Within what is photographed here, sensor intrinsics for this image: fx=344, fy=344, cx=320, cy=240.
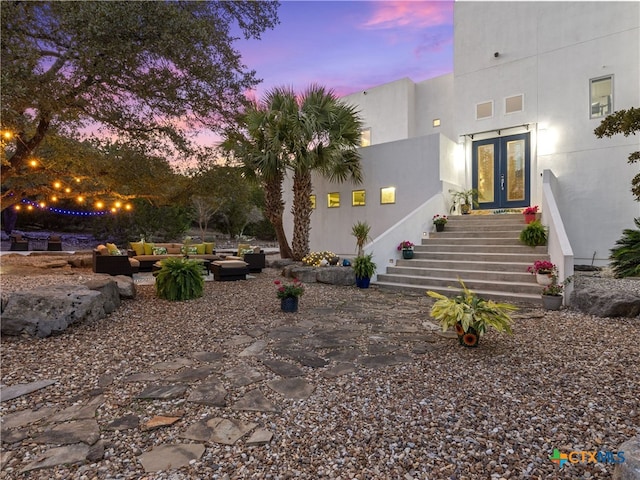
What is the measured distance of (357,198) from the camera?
12.6 metres

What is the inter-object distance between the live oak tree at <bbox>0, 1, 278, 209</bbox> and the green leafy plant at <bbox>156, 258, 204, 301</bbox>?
276 centimetres

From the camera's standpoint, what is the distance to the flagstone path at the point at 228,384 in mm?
2205

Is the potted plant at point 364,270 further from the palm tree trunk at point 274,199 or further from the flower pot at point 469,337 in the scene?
the flower pot at point 469,337

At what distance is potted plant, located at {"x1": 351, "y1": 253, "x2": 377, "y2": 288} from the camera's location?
27.6 ft

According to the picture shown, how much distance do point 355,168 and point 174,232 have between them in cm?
1424

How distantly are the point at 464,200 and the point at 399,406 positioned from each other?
32.8 ft

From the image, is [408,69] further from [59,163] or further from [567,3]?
[59,163]

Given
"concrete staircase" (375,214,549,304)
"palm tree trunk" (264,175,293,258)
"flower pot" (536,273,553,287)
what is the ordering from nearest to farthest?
"flower pot" (536,273,553,287) < "concrete staircase" (375,214,549,304) < "palm tree trunk" (264,175,293,258)

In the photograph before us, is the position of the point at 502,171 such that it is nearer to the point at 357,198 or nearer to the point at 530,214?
the point at 530,214

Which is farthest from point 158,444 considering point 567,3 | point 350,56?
point 567,3

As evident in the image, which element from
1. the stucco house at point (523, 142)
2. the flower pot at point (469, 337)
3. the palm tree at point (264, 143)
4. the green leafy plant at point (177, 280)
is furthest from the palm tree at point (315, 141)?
the flower pot at point (469, 337)

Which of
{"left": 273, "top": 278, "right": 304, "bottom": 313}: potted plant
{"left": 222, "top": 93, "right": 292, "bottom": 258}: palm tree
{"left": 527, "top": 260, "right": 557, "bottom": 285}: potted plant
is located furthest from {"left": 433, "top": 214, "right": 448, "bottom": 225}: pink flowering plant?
{"left": 273, "top": 278, "right": 304, "bottom": 313}: potted plant

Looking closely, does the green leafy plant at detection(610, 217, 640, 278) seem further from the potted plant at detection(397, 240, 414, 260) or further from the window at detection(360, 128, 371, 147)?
the window at detection(360, 128, 371, 147)

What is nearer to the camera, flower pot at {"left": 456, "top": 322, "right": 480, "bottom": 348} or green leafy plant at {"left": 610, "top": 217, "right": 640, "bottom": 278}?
flower pot at {"left": 456, "top": 322, "right": 480, "bottom": 348}
